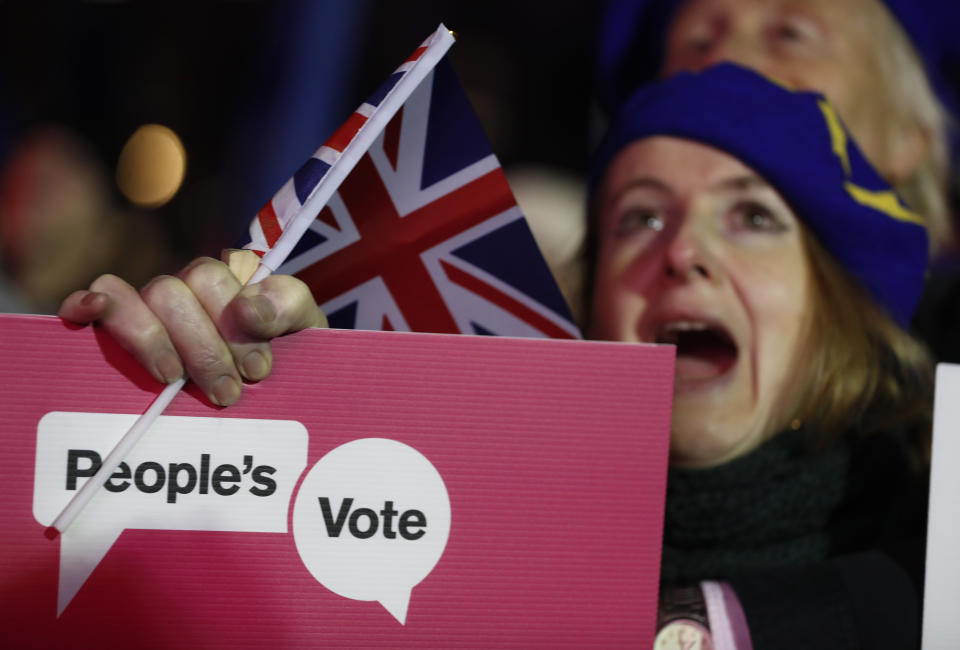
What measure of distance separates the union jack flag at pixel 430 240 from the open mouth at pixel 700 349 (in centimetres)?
32

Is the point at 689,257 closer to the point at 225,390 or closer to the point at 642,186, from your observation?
the point at 642,186

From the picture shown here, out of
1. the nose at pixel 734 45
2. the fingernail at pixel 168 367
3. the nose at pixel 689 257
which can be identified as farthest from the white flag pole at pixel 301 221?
the nose at pixel 734 45

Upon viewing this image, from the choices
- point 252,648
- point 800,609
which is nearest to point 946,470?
point 800,609

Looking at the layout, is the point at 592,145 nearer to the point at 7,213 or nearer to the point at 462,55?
the point at 462,55

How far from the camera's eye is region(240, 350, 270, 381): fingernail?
0.78m

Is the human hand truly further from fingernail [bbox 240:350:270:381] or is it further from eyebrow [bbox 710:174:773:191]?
eyebrow [bbox 710:174:773:191]

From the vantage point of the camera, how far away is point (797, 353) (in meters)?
1.45

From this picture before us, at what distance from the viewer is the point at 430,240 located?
1.14 metres

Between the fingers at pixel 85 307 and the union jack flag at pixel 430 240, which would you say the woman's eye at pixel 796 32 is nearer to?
the union jack flag at pixel 430 240

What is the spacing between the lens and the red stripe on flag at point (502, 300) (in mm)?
1157

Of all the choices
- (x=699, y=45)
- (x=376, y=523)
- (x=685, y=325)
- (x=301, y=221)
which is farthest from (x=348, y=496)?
(x=699, y=45)

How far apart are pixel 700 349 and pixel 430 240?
66 centimetres

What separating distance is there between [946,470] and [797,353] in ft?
1.76

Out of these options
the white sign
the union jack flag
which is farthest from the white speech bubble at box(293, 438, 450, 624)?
the white sign
